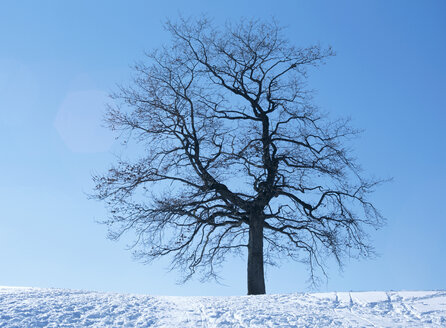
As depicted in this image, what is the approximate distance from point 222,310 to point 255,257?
18.3ft

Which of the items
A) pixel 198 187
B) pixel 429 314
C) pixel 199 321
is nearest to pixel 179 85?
pixel 198 187

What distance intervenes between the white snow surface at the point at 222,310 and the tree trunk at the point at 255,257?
150 inches

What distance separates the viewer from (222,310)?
895 cm

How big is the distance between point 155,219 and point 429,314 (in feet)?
28.2

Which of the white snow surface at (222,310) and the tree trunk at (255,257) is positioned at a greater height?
the tree trunk at (255,257)

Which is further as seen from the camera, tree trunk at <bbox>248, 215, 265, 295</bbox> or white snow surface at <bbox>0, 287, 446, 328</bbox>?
tree trunk at <bbox>248, 215, 265, 295</bbox>

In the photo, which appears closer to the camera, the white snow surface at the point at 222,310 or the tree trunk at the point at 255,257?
the white snow surface at the point at 222,310

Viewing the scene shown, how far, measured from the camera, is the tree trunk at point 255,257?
46.5 feet

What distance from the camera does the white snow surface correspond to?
8141 millimetres

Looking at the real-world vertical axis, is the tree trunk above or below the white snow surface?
above

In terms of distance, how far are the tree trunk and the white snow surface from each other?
3.80m

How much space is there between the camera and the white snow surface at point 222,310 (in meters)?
8.14

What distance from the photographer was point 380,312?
29.1ft

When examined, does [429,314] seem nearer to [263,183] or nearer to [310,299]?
[310,299]
